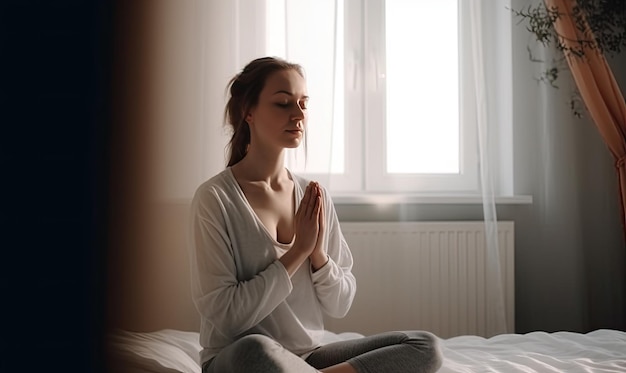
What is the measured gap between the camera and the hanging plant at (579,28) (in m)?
2.38

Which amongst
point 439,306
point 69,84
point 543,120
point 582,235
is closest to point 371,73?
point 543,120

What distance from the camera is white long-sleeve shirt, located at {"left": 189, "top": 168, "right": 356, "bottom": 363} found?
47.1 inches

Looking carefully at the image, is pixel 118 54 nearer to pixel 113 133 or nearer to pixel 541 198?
pixel 113 133

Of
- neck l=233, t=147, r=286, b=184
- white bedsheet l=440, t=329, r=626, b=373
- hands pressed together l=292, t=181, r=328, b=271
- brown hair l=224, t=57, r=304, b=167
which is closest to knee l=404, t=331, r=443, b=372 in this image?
white bedsheet l=440, t=329, r=626, b=373

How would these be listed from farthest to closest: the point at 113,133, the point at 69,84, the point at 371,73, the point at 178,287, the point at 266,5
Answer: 1. the point at 371,73
2. the point at 266,5
3. the point at 178,287
4. the point at 113,133
5. the point at 69,84

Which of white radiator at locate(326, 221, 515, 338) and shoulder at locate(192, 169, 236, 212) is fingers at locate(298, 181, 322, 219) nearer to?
shoulder at locate(192, 169, 236, 212)

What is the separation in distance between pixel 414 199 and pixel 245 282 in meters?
1.29

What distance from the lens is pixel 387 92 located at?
242 centimetres

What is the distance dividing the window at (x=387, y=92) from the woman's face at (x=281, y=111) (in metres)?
0.91

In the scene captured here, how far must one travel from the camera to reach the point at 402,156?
2.45m

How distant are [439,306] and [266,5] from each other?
1.22m

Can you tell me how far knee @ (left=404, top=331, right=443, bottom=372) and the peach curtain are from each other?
1.44m

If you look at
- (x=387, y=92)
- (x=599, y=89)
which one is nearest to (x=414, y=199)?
(x=387, y=92)

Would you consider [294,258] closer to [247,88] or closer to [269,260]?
[269,260]
